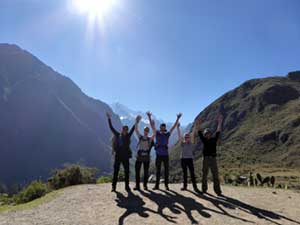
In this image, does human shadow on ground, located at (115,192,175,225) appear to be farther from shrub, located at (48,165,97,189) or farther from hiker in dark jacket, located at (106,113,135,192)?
shrub, located at (48,165,97,189)

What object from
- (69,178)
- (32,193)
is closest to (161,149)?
(32,193)

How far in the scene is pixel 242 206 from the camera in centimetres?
1158

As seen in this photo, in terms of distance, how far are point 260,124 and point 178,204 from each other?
11360 cm

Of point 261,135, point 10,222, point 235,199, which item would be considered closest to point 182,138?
point 235,199

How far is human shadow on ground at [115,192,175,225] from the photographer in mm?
9797

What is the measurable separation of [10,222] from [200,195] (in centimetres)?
710

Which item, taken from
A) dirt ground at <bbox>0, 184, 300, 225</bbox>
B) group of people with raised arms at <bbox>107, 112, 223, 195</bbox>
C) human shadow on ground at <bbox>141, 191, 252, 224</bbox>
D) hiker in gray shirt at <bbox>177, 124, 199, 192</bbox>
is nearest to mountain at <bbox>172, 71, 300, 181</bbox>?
hiker in gray shirt at <bbox>177, 124, 199, 192</bbox>

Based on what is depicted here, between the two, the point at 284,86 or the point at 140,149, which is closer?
the point at 140,149

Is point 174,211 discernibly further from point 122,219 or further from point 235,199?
point 235,199

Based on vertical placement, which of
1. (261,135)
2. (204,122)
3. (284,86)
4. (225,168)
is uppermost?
(284,86)

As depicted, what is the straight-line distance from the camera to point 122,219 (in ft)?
31.2

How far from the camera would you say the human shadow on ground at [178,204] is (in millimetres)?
10148

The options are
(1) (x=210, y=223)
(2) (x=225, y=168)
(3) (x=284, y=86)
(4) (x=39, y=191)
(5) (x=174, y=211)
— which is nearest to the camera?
(1) (x=210, y=223)

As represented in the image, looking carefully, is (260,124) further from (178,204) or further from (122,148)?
(178,204)
